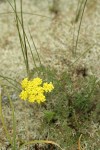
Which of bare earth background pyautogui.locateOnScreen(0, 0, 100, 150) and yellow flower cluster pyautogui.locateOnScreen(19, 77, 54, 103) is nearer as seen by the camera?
yellow flower cluster pyautogui.locateOnScreen(19, 77, 54, 103)

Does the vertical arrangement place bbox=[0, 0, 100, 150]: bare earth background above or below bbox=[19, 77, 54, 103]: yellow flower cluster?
above

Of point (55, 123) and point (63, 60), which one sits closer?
point (55, 123)

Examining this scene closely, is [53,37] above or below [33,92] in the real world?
above

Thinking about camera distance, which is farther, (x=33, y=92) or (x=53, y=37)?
(x=53, y=37)

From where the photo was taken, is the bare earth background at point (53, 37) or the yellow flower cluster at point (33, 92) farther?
the bare earth background at point (53, 37)

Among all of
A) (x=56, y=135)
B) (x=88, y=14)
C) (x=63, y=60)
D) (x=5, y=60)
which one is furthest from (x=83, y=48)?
(x=56, y=135)

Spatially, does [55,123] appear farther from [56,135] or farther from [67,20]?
[67,20]

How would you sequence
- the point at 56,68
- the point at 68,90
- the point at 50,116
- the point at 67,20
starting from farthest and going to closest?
the point at 67,20
the point at 56,68
the point at 68,90
the point at 50,116

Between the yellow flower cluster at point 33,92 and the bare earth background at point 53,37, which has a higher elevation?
the bare earth background at point 53,37
